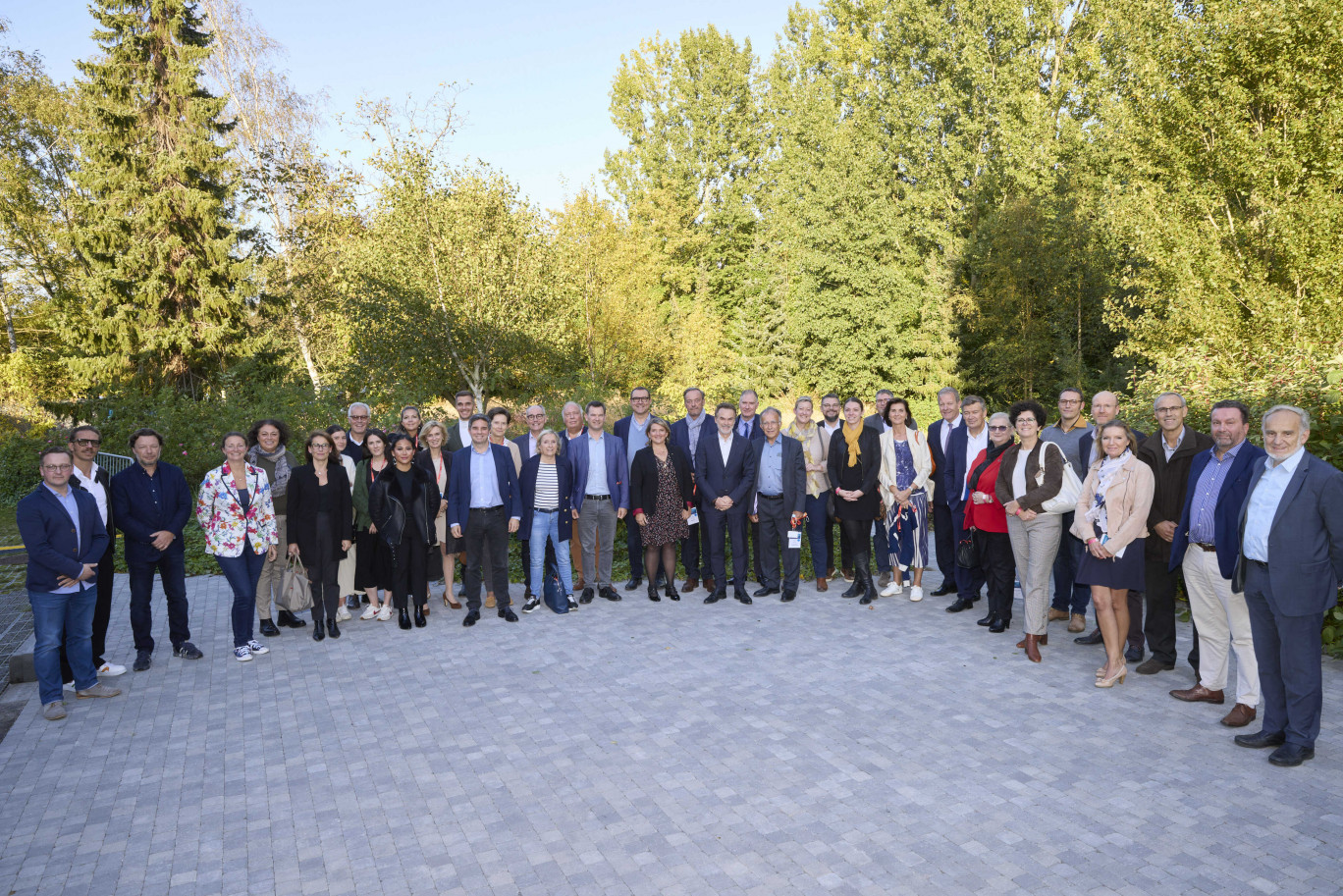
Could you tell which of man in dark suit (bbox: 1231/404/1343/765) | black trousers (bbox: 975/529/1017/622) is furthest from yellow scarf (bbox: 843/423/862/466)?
man in dark suit (bbox: 1231/404/1343/765)

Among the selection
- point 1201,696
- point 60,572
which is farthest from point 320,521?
point 1201,696

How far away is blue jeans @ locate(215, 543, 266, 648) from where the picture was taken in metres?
Answer: 7.02

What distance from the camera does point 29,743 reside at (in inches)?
215

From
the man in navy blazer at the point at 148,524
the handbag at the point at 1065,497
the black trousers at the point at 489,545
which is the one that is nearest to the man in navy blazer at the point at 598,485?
the black trousers at the point at 489,545

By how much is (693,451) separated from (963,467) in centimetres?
276

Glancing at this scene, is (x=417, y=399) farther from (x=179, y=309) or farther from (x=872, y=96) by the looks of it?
(x=872, y=96)

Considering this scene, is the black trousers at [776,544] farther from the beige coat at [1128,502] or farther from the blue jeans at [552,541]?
the beige coat at [1128,502]

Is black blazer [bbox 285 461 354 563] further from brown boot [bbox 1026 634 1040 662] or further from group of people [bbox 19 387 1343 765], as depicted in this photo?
brown boot [bbox 1026 634 1040 662]

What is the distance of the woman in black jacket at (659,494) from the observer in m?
8.75

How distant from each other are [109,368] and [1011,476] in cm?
2517

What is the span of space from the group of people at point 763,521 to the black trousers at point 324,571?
2cm

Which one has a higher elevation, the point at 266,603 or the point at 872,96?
the point at 872,96

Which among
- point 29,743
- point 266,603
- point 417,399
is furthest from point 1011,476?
point 417,399

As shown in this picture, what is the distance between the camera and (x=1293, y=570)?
15.3 feet
